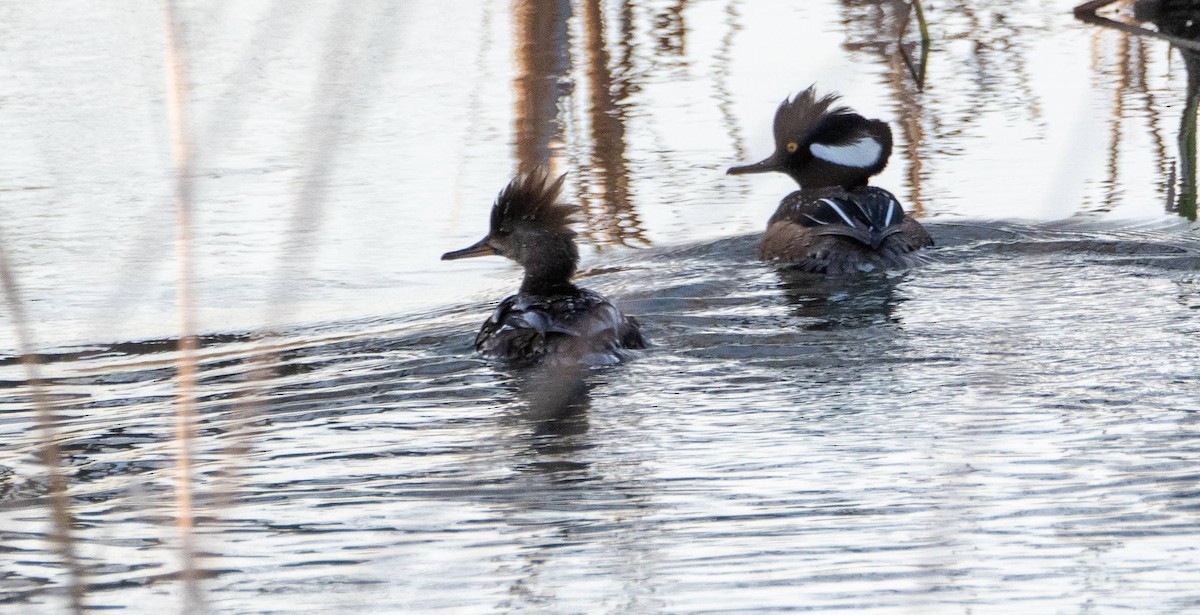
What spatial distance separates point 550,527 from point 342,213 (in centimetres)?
458

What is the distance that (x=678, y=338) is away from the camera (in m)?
6.70

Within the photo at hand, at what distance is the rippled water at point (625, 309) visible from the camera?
12.4ft

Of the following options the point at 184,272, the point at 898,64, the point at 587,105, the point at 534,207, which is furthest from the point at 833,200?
the point at 184,272

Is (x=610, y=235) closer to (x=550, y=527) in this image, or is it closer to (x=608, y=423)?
(x=608, y=423)

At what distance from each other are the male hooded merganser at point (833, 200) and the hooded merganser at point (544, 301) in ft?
5.36

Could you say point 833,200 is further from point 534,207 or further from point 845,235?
point 534,207

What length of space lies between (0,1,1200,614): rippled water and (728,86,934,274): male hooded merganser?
0.64 feet

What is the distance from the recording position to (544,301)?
6477 mm

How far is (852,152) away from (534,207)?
279 cm

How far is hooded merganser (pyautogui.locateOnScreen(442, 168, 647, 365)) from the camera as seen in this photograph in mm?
6289

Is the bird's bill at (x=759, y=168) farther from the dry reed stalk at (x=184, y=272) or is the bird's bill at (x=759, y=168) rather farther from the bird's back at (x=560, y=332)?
the dry reed stalk at (x=184, y=272)

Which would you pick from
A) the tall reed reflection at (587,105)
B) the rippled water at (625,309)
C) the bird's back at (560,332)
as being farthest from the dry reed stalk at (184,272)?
the tall reed reflection at (587,105)

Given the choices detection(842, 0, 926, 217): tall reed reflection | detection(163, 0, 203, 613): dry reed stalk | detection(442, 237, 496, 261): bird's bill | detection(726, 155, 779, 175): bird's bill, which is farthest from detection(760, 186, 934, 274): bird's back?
detection(163, 0, 203, 613): dry reed stalk

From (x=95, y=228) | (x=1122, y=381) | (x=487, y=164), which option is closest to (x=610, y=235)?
(x=487, y=164)
